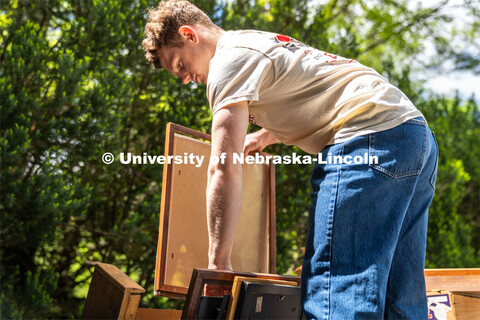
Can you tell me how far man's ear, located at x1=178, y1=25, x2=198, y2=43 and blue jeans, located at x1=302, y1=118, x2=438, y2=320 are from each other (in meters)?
0.63

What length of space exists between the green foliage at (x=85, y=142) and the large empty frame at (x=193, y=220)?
2.99ft

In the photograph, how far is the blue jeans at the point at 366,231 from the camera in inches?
52.1

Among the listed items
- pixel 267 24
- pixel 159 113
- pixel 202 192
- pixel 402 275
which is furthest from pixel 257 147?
pixel 267 24

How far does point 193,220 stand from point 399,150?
0.99 metres

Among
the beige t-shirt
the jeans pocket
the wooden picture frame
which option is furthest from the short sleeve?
the wooden picture frame

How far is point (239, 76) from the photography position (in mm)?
1461

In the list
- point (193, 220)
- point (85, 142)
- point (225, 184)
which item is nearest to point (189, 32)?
point (225, 184)

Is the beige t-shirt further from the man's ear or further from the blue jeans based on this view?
the man's ear

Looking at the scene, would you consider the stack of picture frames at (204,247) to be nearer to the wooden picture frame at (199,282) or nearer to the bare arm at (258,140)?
the wooden picture frame at (199,282)

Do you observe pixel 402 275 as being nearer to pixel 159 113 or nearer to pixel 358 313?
pixel 358 313

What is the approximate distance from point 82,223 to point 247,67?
2188mm

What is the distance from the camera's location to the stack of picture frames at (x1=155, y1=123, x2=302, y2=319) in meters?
1.42

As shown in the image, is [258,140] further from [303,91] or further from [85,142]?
[85,142]

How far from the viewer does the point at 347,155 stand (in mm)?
1426
